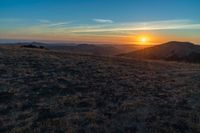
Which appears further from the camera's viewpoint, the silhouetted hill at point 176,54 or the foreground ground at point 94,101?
the silhouetted hill at point 176,54

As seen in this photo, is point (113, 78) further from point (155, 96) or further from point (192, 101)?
point (192, 101)

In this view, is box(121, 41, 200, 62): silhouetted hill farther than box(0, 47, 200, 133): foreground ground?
Yes

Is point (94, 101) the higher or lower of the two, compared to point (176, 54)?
higher

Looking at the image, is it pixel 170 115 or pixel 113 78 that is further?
pixel 113 78

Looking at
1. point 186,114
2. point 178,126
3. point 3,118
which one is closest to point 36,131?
point 3,118

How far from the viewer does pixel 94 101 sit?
11695 millimetres

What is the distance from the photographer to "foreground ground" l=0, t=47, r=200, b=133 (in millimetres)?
9016

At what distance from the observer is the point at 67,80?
15.6m

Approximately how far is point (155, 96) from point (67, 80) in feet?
17.2

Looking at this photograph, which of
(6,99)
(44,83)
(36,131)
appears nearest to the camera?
(36,131)

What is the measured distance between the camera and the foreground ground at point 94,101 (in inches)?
355

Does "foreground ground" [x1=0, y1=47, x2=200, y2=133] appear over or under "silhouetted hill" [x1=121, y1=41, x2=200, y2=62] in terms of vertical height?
over

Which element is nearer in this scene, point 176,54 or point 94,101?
point 94,101

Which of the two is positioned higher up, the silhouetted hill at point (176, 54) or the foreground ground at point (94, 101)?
the foreground ground at point (94, 101)
